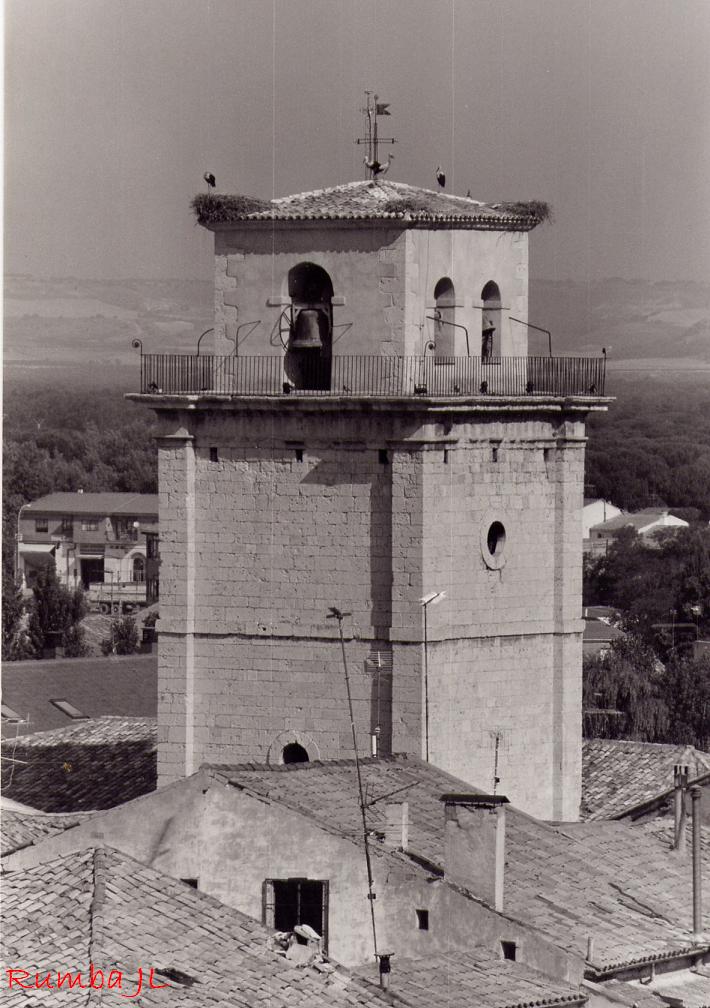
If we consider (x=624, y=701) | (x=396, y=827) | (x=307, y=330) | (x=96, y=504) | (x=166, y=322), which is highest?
(x=166, y=322)

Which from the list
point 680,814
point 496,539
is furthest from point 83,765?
point 680,814

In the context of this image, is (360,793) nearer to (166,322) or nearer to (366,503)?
(366,503)

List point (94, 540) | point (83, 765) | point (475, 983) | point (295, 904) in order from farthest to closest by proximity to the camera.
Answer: point (94, 540) < point (83, 765) < point (295, 904) < point (475, 983)

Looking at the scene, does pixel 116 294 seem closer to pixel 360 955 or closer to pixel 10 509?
pixel 10 509

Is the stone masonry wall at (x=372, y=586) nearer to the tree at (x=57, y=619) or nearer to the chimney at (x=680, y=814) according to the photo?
the chimney at (x=680, y=814)

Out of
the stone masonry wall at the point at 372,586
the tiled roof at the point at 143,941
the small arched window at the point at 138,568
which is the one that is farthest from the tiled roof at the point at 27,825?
the small arched window at the point at 138,568

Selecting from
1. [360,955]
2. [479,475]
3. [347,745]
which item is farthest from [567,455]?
[360,955]

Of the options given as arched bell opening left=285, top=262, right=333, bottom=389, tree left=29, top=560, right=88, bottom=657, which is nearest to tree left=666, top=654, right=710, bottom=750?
tree left=29, top=560, right=88, bottom=657
